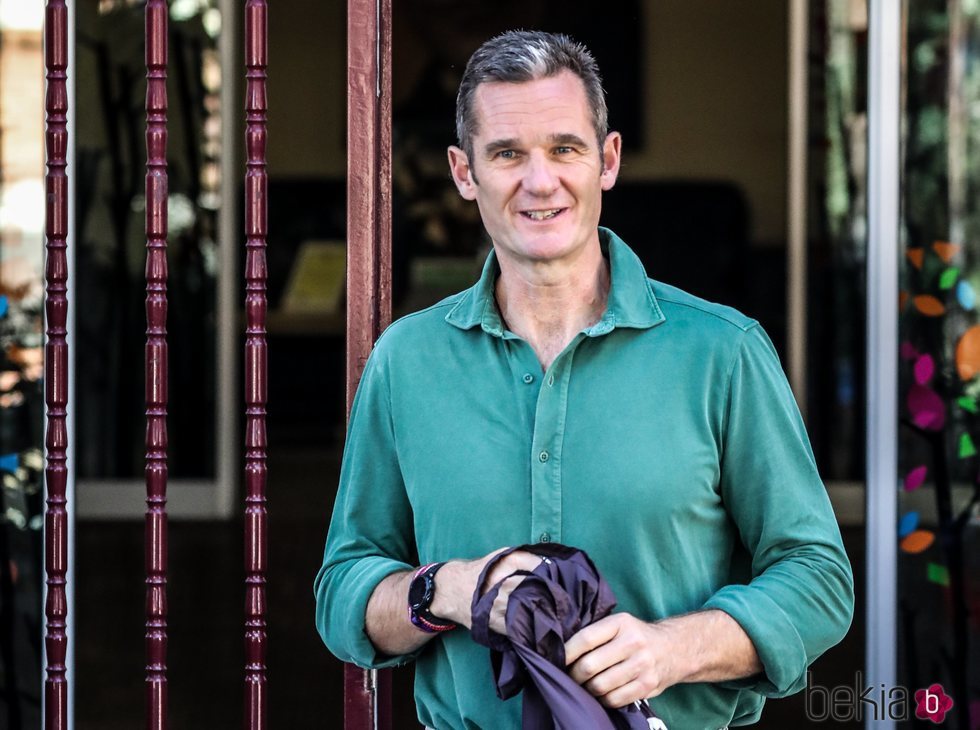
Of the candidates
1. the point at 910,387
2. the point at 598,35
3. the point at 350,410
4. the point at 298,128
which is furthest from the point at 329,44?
the point at 350,410

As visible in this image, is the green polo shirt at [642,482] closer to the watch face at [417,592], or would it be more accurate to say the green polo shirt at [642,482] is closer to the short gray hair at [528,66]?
the watch face at [417,592]

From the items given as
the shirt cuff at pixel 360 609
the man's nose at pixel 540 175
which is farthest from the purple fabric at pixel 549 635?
the man's nose at pixel 540 175

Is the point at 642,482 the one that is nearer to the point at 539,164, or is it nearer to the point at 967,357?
the point at 539,164

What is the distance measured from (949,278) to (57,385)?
81.7 inches

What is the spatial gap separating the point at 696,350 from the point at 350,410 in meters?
0.61

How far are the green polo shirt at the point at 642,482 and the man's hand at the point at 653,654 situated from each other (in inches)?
1.2

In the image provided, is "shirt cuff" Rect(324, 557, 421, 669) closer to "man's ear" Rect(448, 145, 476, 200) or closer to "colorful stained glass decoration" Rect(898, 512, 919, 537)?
"man's ear" Rect(448, 145, 476, 200)

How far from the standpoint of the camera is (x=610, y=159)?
1.94 m

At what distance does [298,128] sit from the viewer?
988 centimetres

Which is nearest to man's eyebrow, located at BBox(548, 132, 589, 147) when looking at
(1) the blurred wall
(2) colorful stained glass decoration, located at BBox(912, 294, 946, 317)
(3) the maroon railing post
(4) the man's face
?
(4) the man's face

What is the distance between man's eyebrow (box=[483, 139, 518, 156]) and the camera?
1.83 metres

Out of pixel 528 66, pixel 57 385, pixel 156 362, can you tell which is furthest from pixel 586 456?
pixel 57 385

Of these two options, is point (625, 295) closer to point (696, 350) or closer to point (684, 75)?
point (696, 350)

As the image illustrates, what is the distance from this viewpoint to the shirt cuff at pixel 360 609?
1877 mm
